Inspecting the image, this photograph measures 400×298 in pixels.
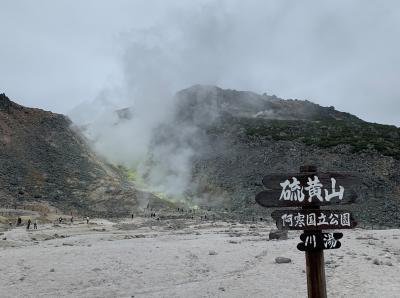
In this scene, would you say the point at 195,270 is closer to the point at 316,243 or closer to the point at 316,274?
the point at 316,274

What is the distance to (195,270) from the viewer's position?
18.5m

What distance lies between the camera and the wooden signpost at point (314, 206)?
7.98 meters

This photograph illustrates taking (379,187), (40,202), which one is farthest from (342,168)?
(40,202)

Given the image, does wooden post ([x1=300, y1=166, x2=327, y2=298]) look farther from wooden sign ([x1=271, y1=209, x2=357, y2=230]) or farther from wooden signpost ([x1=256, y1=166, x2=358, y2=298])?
wooden sign ([x1=271, y1=209, x2=357, y2=230])

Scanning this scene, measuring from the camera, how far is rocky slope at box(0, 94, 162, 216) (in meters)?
53.0

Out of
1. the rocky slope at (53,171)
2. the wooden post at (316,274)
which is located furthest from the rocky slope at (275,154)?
the wooden post at (316,274)

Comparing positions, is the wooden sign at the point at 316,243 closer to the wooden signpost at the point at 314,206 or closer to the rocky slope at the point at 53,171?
the wooden signpost at the point at 314,206

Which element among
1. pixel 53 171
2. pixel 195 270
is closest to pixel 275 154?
pixel 53 171

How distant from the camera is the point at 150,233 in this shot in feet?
114

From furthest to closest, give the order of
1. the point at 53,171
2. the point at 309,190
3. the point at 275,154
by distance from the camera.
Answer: the point at 275,154 < the point at 53,171 < the point at 309,190

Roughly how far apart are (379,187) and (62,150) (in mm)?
43962

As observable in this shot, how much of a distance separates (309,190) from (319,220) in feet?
1.85

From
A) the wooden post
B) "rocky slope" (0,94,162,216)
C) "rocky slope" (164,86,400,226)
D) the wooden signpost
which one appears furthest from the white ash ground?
"rocky slope" (0,94,162,216)

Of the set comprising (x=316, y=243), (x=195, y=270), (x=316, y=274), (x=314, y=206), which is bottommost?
(x=195, y=270)
